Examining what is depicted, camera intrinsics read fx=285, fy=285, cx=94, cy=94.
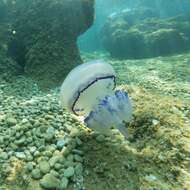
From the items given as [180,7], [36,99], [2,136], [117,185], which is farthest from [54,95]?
[180,7]

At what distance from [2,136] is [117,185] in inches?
53.3

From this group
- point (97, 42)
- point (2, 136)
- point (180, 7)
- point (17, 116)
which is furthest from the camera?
point (180, 7)

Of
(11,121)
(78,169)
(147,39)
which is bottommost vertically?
(147,39)

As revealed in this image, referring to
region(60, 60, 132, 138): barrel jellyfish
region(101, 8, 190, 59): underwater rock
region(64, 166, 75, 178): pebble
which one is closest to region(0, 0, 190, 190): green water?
region(64, 166, 75, 178): pebble

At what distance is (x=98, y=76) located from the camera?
2.63 m

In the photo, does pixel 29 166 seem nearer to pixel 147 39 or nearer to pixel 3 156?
pixel 3 156

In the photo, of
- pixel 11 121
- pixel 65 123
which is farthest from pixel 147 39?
pixel 11 121

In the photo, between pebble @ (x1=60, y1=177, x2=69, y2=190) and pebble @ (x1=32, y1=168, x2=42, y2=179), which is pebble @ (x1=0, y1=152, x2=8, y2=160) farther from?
pebble @ (x1=60, y1=177, x2=69, y2=190)

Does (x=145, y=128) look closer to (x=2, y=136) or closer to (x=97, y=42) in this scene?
(x=2, y=136)

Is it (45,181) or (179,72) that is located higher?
(45,181)

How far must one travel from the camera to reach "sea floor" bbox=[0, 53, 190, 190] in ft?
8.20

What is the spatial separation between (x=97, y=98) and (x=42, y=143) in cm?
83

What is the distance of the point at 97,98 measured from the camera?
8.38ft

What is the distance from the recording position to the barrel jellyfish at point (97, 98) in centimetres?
246
